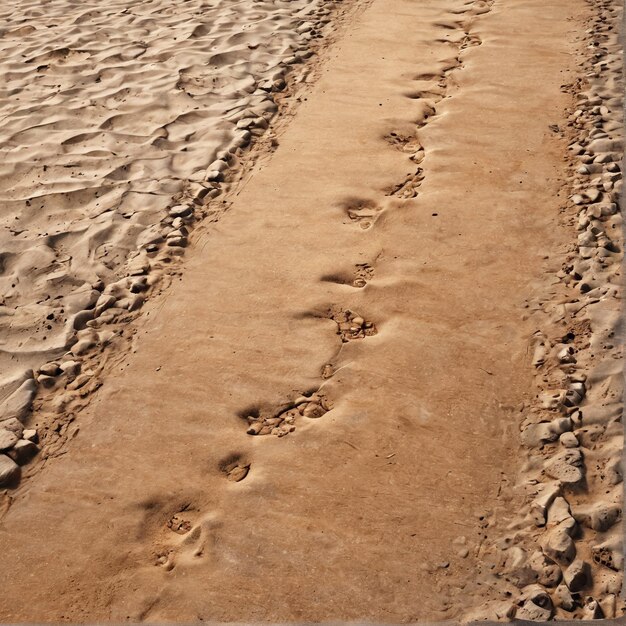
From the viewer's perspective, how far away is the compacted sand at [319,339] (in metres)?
2.49

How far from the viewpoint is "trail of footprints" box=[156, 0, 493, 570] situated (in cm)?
263

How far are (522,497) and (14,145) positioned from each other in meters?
3.86

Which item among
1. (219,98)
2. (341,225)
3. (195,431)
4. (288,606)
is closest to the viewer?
(288,606)

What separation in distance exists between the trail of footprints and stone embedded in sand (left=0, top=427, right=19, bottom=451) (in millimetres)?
766

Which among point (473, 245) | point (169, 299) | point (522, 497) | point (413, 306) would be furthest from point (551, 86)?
point (522, 497)

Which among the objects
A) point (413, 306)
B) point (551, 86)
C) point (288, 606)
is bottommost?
point (288, 606)

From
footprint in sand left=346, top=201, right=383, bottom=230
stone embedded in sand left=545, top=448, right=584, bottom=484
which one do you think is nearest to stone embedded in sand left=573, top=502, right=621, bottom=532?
stone embedded in sand left=545, top=448, right=584, bottom=484

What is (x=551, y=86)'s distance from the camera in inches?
205

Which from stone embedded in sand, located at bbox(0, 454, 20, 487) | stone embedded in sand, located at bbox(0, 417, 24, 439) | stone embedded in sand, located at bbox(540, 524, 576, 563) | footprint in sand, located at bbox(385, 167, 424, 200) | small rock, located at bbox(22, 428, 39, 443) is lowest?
stone embedded in sand, located at bbox(540, 524, 576, 563)

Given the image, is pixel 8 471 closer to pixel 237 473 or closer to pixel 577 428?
pixel 237 473

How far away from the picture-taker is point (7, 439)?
3021 millimetres

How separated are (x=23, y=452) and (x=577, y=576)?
200 cm

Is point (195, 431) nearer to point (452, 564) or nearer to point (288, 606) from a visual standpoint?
point (288, 606)

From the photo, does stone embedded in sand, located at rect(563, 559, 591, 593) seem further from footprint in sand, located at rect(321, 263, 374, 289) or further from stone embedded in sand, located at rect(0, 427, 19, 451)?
stone embedded in sand, located at rect(0, 427, 19, 451)
